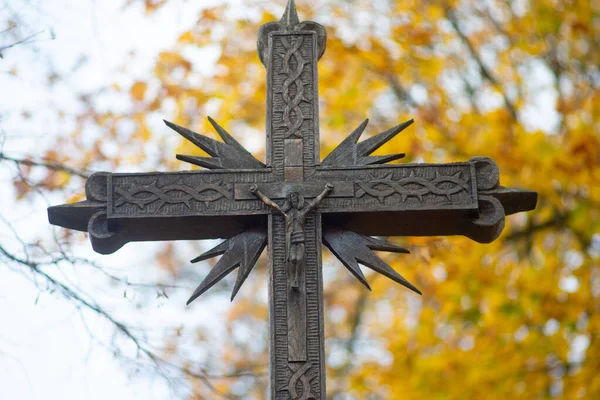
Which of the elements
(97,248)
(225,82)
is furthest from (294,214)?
(225,82)

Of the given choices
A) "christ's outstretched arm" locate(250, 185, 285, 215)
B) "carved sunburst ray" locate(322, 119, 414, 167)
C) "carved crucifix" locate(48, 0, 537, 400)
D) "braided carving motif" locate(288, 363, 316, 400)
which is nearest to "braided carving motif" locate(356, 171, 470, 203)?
"carved crucifix" locate(48, 0, 537, 400)

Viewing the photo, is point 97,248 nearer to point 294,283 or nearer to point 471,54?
point 294,283

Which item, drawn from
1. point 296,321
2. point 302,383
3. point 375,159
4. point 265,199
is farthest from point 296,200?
Result: point 302,383

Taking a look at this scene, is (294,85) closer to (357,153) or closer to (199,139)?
(357,153)

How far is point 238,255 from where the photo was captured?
444cm

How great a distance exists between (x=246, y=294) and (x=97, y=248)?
12684 millimetres

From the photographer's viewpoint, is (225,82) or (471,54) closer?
(225,82)

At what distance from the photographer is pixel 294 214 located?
14.7ft

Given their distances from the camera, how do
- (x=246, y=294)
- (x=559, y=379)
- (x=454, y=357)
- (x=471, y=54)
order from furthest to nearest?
1. (x=246, y=294)
2. (x=471, y=54)
3. (x=454, y=357)
4. (x=559, y=379)

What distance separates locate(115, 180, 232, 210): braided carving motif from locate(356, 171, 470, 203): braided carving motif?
2.13 feet

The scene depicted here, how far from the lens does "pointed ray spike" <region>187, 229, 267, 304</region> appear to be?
168 inches

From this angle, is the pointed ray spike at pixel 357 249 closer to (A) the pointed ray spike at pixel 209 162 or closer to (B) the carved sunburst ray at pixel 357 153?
(B) the carved sunburst ray at pixel 357 153

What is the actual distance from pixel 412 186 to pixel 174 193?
1097 millimetres

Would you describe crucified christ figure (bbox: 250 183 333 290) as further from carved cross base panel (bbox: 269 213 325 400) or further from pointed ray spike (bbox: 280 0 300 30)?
pointed ray spike (bbox: 280 0 300 30)
